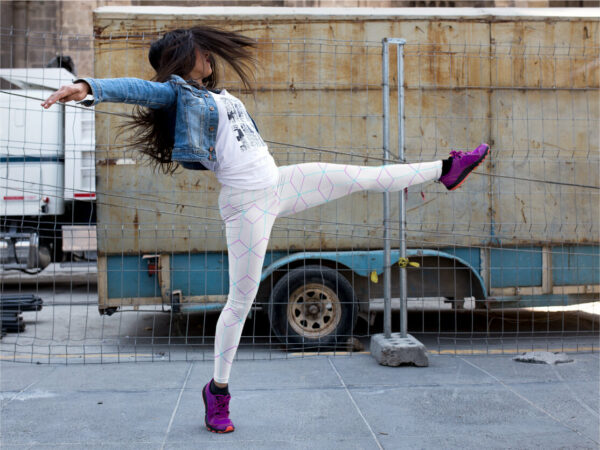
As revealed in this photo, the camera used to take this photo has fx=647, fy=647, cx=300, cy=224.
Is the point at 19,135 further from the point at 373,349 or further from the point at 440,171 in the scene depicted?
the point at 440,171

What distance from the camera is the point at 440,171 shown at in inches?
147

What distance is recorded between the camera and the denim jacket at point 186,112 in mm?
3166

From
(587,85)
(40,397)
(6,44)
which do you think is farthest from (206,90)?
(6,44)

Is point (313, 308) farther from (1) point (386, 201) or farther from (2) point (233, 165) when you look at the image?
(2) point (233, 165)

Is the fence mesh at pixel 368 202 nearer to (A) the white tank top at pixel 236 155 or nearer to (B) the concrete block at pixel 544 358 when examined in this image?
(B) the concrete block at pixel 544 358

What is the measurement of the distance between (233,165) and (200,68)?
0.56 meters

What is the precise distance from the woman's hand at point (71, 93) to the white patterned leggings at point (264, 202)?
3.19 ft

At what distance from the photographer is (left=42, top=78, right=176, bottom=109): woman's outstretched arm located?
2795mm

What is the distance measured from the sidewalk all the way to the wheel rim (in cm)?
52

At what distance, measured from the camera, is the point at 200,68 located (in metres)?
3.50

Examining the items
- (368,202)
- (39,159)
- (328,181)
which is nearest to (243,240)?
(328,181)

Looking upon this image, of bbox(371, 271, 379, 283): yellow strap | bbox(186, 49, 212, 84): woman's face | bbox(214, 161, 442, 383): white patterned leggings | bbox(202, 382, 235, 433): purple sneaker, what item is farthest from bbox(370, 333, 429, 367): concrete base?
bbox(186, 49, 212, 84): woman's face

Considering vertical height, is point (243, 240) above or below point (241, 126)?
below

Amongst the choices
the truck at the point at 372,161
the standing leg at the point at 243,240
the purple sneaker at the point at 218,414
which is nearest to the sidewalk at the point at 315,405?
the purple sneaker at the point at 218,414
